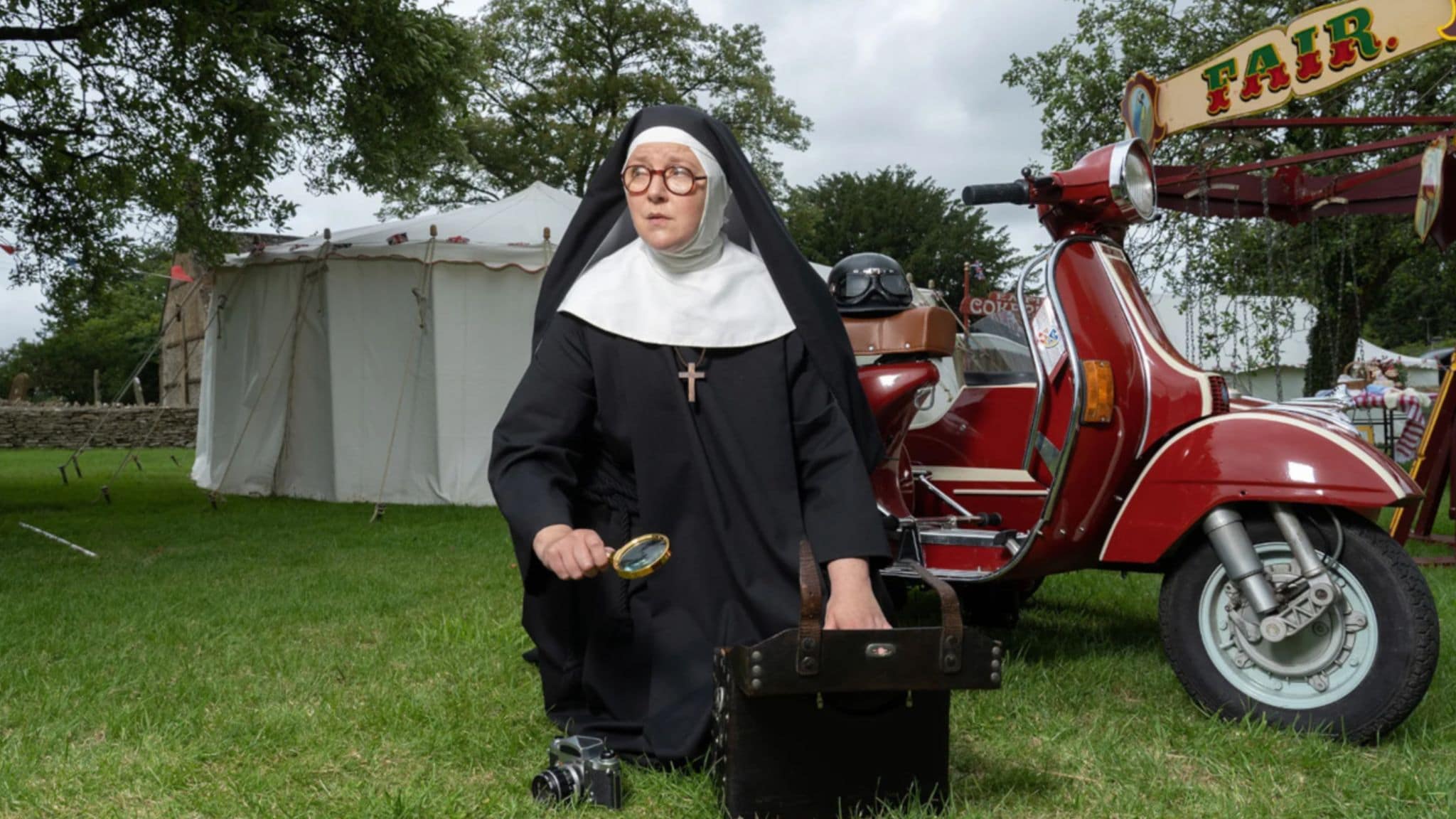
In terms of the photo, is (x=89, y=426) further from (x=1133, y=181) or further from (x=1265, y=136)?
(x=1133, y=181)

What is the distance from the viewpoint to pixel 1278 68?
5.21 metres

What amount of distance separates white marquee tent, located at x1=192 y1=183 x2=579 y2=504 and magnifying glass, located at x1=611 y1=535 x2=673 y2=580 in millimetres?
8720

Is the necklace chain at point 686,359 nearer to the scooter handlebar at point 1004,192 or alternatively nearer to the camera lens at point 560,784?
the camera lens at point 560,784

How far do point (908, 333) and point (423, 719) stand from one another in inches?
78.0

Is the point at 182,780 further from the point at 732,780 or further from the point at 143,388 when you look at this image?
the point at 143,388

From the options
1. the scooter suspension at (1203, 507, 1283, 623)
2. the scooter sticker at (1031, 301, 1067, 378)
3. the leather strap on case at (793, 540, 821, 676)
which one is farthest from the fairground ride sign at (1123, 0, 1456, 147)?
the leather strap on case at (793, 540, 821, 676)

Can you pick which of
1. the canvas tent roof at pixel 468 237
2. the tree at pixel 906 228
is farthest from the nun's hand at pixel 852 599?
the tree at pixel 906 228

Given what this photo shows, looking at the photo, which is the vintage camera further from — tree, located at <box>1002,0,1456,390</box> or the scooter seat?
tree, located at <box>1002,0,1456,390</box>

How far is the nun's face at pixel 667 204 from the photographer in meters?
2.66

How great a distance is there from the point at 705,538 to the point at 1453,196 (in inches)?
193

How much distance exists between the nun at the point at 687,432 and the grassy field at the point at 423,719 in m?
0.30

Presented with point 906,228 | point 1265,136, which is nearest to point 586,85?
point 906,228

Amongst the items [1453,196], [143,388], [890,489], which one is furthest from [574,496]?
[143,388]

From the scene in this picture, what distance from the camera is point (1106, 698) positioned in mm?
3500
